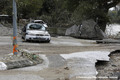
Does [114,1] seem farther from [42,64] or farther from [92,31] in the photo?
[42,64]

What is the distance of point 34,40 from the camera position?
14.9m

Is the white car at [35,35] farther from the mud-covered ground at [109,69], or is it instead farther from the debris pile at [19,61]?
the mud-covered ground at [109,69]

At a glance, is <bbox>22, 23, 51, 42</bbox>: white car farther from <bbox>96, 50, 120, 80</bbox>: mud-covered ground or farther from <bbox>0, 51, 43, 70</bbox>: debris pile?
<bbox>96, 50, 120, 80</bbox>: mud-covered ground

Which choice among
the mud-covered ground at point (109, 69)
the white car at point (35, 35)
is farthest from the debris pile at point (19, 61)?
the white car at point (35, 35)

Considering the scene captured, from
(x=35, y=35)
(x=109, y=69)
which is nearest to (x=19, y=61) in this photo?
(x=109, y=69)

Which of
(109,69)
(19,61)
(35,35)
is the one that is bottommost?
(109,69)

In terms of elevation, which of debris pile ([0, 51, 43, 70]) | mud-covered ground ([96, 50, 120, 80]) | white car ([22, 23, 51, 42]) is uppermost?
white car ([22, 23, 51, 42])

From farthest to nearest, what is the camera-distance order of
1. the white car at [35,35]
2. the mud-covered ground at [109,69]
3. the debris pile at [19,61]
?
the white car at [35,35] → the debris pile at [19,61] → the mud-covered ground at [109,69]

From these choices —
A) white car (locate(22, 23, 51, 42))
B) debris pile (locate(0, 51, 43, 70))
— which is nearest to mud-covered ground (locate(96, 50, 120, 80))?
debris pile (locate(0, 51, 43, 70))

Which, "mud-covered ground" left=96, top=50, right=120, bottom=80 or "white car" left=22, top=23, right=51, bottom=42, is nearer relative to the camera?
"mud-covered ground" left=96, top=50, right=120, bottom=80

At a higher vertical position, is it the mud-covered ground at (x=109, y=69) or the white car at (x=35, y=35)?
the white car at (x=35, y=35)

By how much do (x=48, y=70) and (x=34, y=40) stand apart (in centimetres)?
819

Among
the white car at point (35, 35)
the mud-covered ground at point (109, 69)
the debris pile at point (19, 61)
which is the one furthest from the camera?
the white car at point (35, 35)

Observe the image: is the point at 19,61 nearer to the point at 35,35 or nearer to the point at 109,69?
the point at 109,69
